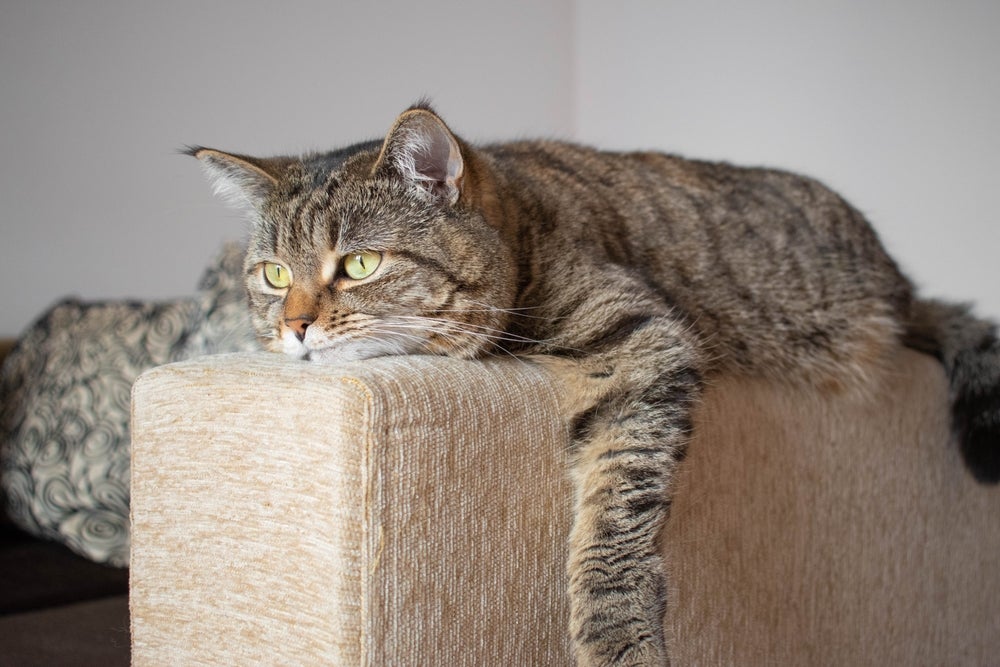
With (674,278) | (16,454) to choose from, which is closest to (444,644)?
(674,278)

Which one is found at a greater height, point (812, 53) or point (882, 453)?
point (812, 53)

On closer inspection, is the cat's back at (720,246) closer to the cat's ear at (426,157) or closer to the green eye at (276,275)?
the cat's ear at (426,157)

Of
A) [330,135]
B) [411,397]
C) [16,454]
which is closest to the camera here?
[411,397]

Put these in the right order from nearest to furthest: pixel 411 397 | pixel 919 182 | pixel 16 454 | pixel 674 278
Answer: pixel 411 397 < pixel 674 278 < pixel 16 454 < pixel 919 182

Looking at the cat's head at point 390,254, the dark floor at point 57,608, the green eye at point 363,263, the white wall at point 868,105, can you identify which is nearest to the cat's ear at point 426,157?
the cat's head at point 390,254

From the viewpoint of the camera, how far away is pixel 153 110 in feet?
9.20

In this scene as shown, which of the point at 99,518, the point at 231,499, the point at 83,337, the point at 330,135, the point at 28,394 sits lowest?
the point at 99,518

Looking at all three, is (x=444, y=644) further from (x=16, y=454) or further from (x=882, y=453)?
(x=16, y=454)

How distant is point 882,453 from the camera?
61.2 inches

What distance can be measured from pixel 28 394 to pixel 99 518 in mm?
459

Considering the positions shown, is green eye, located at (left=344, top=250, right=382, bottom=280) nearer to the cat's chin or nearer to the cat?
the cat

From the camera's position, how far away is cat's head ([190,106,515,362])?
1.14 metres

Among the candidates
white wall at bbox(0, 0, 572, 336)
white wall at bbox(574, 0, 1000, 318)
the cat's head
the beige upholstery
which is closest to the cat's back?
the cat's head

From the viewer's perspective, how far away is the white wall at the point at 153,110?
8.55 feet
